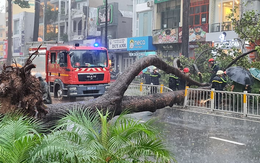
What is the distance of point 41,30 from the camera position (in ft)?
193

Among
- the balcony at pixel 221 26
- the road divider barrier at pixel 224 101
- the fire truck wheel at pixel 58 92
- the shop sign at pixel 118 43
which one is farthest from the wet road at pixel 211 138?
the shop sign at pixel 118 43

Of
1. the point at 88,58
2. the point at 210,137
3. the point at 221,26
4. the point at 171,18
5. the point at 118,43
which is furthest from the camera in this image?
the point at 118,43

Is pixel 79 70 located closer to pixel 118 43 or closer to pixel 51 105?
pixel 51 105

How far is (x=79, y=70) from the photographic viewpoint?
48.2 ft

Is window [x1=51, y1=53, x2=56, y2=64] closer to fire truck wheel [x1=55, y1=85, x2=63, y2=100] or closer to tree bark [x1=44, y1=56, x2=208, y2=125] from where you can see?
fire truck wheel [x1=55, y1=85, x2=63, y2=100]

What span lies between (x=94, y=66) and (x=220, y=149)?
8.75m

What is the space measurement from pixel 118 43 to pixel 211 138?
3131 centimetres

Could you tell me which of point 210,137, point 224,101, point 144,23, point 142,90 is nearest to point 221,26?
point 144,23

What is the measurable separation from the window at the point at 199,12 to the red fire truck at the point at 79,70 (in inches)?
661

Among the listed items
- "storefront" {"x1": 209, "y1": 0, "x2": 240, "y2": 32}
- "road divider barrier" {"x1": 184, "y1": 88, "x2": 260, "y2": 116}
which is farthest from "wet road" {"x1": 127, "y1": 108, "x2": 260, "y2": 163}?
"storefront" {"x1": 209, "y1": 0, "x2": 240, "y2": 32}

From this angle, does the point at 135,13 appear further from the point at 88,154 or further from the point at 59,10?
the point at 88,154

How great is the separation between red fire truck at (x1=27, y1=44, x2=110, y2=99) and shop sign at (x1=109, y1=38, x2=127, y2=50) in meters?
22.7

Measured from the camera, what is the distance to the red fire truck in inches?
575

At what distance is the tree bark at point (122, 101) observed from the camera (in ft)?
23.1
